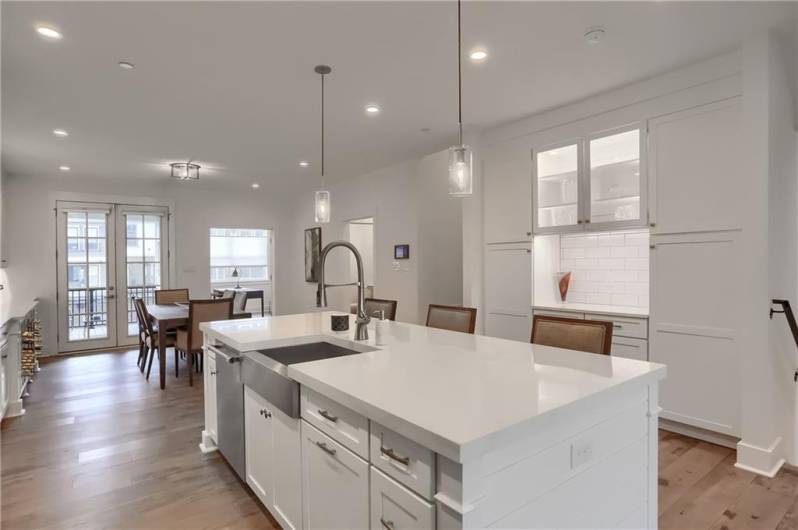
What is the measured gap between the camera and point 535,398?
1.22 metres

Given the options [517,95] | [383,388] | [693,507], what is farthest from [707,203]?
[383,388]

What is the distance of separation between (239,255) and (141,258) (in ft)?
10.6

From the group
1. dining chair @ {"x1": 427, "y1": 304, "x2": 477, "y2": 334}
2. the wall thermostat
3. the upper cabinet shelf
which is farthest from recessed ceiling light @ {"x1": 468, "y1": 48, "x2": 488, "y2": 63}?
the wall thermostat

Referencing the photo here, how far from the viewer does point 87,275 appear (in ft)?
21.1

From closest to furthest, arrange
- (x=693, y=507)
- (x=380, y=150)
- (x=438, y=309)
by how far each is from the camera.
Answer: (x=693, y=507) < (x=438, y=309) < (x=380, y=150)

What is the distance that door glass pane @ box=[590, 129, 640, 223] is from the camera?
3203 mm

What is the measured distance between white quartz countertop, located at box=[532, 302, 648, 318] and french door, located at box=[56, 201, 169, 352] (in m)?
6.27

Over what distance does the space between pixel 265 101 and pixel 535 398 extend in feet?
10.5

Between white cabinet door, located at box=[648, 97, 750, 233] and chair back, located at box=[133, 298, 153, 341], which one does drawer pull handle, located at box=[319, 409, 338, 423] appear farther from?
chair back, located at box=[133, 298, 153, 341]

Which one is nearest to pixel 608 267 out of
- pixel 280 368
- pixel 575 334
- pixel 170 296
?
pixel 575 334

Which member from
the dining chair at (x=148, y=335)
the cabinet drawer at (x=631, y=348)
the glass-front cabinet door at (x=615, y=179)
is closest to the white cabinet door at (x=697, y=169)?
the glass-front cabinet door at (x=615, y=179)

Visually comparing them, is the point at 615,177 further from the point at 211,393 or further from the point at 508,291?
the point at 211,393

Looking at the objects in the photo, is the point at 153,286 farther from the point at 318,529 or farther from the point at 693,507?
the point at 693,507

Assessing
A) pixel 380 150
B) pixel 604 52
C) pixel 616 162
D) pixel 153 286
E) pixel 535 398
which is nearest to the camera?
pixel 535 398
